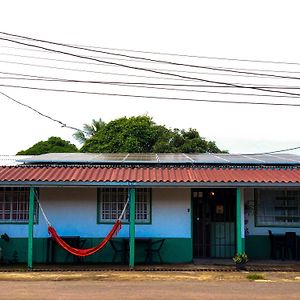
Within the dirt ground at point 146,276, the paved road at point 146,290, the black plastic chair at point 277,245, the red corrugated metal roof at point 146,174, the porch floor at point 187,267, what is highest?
the red corrugated metal roof at point 146,174

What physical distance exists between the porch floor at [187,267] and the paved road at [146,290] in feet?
5.80

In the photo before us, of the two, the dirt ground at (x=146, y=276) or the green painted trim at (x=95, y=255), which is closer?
the dirt ground at (x=146, y=276)

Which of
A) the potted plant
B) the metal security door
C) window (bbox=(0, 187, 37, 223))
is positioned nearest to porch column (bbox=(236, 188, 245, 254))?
the potted plant

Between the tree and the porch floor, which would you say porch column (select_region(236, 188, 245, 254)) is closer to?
the porch floor

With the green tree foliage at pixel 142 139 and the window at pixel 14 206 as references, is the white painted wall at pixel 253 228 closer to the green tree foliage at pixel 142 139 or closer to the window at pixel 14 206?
the window at pixel 14 206

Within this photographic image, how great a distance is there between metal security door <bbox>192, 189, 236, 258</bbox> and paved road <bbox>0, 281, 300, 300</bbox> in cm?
364

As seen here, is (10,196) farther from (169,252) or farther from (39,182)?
(169,252)

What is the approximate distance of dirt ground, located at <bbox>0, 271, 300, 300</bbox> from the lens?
9688 millimetres

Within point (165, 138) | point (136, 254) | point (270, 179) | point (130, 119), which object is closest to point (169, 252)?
point (136, 254)

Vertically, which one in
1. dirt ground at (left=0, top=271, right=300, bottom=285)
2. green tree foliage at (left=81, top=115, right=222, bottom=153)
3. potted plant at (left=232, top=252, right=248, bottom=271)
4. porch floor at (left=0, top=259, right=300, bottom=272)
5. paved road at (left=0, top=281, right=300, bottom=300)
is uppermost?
green tree foliage at (left=81, top=115, right=222, bottom=153)

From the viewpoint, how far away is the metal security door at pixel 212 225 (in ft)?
48.2

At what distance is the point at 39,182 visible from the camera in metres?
12.7

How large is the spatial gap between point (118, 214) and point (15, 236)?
300 centimetres

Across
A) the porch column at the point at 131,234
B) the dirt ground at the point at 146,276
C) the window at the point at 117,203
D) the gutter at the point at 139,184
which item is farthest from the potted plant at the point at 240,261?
the window at the point at 117,203
